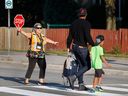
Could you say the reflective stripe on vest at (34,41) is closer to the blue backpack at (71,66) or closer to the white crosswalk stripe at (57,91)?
the white crosswalk stripe at (57,91)

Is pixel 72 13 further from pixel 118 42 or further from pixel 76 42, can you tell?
pixel 76 42

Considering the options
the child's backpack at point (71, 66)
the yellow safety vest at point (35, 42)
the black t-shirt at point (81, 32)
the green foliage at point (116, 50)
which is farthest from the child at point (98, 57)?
the green foliage at point (116, 50)

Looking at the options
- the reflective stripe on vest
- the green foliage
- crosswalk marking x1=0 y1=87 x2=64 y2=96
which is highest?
the reflective stripe on vest

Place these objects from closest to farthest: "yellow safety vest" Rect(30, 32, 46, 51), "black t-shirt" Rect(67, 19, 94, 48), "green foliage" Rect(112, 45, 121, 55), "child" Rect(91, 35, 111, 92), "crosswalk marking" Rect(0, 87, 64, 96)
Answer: "crosswalk marking" Rect(0, 87, 64, 96), "black t-shirt" Rect(67, 19, 94, 48), "child" Rect(91, 35, 111, 92), "yellow safety vest" Rect(30, 32, 46, 51), "green foliage" Rect(112, 45, 121, 55)

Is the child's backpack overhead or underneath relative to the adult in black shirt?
underneath

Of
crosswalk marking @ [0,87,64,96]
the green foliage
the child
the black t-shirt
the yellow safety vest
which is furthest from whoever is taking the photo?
the green foliage

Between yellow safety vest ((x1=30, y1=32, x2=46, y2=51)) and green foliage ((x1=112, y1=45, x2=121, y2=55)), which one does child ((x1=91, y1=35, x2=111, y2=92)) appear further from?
green foliage ((x1=112, y1=45, x2=121, y2=55))

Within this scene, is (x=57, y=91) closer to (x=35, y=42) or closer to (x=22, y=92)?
(x=22, y=92)

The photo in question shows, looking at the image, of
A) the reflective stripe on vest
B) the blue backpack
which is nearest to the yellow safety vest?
the reflective stripe on vest

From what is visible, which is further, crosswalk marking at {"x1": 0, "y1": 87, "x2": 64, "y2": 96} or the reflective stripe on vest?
the reflective stripe on vest

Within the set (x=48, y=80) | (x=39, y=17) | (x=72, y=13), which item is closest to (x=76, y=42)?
(x=48, y=80)

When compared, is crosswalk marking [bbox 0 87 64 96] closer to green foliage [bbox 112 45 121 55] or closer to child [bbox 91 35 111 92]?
child [bbox 91 35 111 92]

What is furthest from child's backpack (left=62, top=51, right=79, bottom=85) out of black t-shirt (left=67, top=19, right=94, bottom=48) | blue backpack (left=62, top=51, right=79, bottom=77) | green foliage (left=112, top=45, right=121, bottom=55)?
green foliage (left=112, top=45, right=121, bottom=55)

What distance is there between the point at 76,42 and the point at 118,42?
16.0 m
